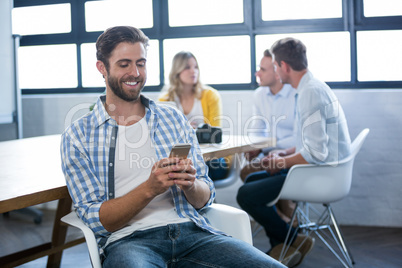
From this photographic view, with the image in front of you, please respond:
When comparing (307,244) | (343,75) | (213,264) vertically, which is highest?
(343,75)

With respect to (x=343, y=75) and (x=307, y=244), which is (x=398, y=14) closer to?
(x=343, y=75)

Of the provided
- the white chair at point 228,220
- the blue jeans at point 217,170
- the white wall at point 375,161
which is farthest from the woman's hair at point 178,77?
the white chair at point 228,220

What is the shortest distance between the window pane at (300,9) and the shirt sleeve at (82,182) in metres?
2.70

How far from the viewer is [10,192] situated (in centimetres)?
169

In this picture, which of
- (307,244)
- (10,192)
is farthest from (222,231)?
(307,244)

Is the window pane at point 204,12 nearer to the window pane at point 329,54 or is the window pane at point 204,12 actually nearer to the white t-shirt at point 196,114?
the window pane at point 329,54

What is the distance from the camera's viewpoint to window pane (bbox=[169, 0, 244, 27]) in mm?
4195

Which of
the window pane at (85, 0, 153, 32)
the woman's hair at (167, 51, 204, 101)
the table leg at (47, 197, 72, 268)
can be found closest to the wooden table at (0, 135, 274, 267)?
the table leg at (47, 197, 72, 268)

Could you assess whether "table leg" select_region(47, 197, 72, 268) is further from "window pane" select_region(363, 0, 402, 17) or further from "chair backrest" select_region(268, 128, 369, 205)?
"window pane" select_region(363, 0, 402, 17)

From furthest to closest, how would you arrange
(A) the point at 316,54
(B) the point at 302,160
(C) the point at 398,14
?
1. (A) the point at 316,54
2. (C) the point at 398,14
3. (B) the point at 302,160

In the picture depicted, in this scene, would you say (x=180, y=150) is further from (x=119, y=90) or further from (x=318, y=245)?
(x=318, y=245)

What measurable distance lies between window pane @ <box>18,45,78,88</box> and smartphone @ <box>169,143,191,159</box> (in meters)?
3.53

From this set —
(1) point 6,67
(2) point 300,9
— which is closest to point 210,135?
(2) point 300,9

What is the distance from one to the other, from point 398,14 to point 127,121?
2.65 metres
